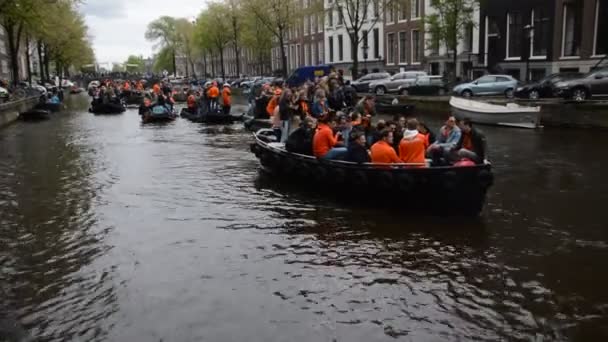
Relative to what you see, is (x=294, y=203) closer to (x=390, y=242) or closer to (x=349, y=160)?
(x=349, y=160)

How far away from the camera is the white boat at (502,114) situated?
21.4 meters

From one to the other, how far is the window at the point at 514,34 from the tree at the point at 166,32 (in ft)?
218

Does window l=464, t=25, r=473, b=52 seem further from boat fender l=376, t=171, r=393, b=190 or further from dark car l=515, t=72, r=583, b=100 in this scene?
boat fender l=376, t=171, r=393, b=190

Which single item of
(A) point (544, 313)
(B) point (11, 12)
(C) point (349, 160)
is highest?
(B) point (11, 12)

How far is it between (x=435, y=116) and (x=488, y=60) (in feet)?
43.0

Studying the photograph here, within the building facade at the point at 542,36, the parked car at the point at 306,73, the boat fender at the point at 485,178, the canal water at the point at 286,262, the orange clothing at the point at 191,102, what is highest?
the building facade at the point at 542,36

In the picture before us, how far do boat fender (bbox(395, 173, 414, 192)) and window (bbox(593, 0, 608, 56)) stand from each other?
84.1 feet

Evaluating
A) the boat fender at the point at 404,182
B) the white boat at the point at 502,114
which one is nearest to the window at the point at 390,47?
the white boat at the point at 502,114

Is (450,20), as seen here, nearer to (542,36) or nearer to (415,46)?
(542,36)

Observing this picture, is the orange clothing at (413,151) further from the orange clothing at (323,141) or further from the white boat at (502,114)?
the white boat at (502,114)

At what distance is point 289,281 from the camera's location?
6.99 metres

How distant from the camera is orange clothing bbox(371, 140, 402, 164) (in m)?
9.45

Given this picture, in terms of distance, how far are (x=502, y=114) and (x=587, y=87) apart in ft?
12.6

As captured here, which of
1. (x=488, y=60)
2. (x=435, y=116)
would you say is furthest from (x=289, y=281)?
(x=488, y=60)
